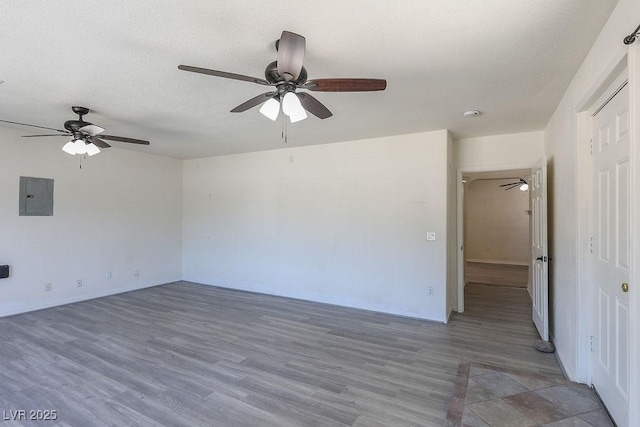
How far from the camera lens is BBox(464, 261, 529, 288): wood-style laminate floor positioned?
6.59 metres

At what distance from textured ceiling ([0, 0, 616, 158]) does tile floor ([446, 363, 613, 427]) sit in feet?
7.98

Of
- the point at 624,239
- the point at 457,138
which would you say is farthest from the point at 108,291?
the point at 624,239

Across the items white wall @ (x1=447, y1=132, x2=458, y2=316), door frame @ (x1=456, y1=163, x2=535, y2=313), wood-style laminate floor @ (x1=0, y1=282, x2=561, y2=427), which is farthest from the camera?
door frame @ (x1=456, y1=163, x2=535, y2=313)

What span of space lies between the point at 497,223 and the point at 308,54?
30.6 feet

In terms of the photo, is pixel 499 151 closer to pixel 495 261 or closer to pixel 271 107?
pixel 271 107

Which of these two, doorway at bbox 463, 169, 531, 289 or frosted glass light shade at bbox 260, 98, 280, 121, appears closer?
frosted glass light shade at bbox 260, 98, 280, 121

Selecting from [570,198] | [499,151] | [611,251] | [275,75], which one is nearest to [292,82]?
[275,75]

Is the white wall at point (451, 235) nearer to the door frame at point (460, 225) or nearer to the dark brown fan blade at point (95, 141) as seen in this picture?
the door frame at point (460, 225)

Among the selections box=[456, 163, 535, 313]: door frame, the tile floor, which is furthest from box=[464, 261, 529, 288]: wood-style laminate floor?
the tile floor

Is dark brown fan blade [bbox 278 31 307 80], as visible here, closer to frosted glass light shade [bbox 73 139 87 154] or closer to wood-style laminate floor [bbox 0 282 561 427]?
wood-style laminate floor [bbox 0 282 561 427]

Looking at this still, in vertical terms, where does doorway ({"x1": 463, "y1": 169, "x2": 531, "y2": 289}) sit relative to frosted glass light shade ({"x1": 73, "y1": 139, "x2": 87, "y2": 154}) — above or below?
below

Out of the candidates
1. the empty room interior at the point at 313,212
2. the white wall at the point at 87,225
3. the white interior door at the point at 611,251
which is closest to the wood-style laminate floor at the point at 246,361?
Answer: the empty room interior at the point at 313,212

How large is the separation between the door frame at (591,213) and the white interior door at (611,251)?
0.20 ft

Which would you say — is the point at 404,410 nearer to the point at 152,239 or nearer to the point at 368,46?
the point at 368,46
